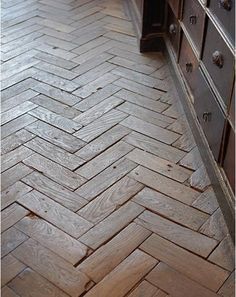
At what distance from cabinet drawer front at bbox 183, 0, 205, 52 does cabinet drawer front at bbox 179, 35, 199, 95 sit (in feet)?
0.21

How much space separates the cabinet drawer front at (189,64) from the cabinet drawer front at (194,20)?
0.21 feet

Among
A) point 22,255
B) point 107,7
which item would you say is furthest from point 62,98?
point 107,7

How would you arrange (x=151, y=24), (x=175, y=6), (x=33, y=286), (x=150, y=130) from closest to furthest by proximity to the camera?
(x=33, y=286) < (x=150, y=130) < (x=175, y=6) < (x=151, y=24)

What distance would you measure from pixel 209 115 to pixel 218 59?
20 centimetres

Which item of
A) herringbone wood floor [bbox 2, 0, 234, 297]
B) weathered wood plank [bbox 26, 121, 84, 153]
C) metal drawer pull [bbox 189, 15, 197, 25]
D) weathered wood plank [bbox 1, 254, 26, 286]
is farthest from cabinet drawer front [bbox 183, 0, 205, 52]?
weathered wood plank [bbox 1, 254, 26, 286]

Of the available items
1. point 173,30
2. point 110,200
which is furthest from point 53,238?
point 173,30

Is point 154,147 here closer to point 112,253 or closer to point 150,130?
point 150,130

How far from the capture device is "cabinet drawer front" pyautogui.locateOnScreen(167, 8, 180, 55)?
1.95 m

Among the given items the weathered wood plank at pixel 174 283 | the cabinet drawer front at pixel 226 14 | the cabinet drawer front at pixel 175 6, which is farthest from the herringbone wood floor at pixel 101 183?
the cabinet drawer front at pixel 226 14

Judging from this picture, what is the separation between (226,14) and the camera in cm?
127

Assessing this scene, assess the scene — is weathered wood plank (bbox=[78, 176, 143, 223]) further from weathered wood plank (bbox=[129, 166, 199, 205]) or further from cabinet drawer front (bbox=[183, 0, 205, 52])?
cabinet drawer front (bbox=[183, 0, 205, 52])

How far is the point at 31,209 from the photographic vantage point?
142 cm

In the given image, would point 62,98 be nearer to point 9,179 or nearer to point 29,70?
point 29,70

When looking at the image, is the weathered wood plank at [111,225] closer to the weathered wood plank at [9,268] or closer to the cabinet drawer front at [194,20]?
the weathered wood plank at [9,268]
